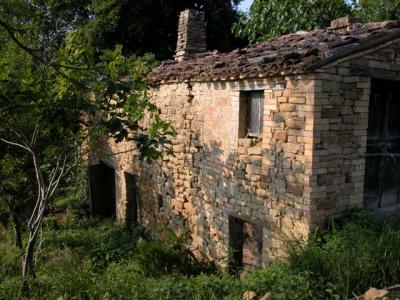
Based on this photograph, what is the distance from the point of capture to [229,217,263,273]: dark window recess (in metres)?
6.55

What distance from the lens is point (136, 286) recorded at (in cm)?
498

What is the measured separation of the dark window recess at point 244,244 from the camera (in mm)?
6547

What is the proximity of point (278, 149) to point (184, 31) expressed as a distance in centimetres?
550

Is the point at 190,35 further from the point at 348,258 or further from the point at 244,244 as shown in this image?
the point at 348,258

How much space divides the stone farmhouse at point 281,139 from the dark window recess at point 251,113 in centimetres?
1

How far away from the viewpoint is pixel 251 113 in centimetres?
602

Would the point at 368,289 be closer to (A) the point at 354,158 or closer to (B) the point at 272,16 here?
(A) the point at 354,158

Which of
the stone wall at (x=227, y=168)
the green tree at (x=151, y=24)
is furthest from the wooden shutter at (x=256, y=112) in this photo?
the green tree at (x=151, y=24)

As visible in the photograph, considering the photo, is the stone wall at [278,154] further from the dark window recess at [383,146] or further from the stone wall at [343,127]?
the dark window recess at [383,146]

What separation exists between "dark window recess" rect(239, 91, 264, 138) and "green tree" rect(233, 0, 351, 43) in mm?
6713

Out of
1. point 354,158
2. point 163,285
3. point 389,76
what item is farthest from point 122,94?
point 389,76

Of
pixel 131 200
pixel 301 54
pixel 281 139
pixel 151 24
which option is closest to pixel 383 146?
pixel 281 139

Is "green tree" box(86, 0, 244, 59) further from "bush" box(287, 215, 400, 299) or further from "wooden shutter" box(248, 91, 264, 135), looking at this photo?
"bush" box(287, 215, 400, 299)

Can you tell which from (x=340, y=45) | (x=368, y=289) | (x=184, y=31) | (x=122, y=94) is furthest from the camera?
(x=184, y=31)
